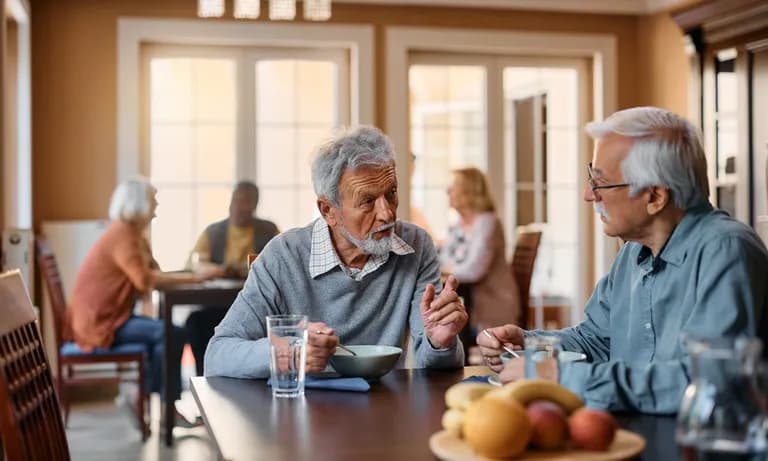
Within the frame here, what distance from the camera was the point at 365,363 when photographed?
79.4 inches

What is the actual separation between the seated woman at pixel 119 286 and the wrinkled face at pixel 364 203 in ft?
8.85

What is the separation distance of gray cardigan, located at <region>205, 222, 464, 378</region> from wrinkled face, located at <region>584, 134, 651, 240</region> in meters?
0.45

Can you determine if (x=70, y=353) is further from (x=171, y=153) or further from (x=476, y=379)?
(x=476, y=379)

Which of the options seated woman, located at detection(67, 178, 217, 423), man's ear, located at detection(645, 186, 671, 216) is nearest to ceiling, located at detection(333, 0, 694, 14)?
seated woman, located at detection(67, 178, 217, 423)

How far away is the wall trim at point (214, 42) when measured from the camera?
6141mm

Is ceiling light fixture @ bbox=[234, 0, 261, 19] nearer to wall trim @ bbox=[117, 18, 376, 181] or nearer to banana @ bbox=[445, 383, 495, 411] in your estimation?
wall trim @ bbox=[117, 18, 376, 181]

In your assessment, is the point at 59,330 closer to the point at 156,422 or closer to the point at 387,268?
the point at 156,422

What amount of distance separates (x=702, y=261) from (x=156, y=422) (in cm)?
403

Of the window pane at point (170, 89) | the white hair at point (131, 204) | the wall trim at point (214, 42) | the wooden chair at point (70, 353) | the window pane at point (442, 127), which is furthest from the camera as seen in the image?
the window pane at point (442, 127)

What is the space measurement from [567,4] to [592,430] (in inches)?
226

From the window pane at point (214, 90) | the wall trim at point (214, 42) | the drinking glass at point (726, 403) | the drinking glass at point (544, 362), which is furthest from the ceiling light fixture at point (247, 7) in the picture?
the drinking glass at point (726, 403)

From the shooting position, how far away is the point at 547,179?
7016 millimetres

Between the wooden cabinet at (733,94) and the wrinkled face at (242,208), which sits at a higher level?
the wooden cabinet at (733,94)

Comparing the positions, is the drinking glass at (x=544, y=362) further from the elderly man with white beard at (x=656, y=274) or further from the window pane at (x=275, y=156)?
the window pane at (x=275, y=156)
